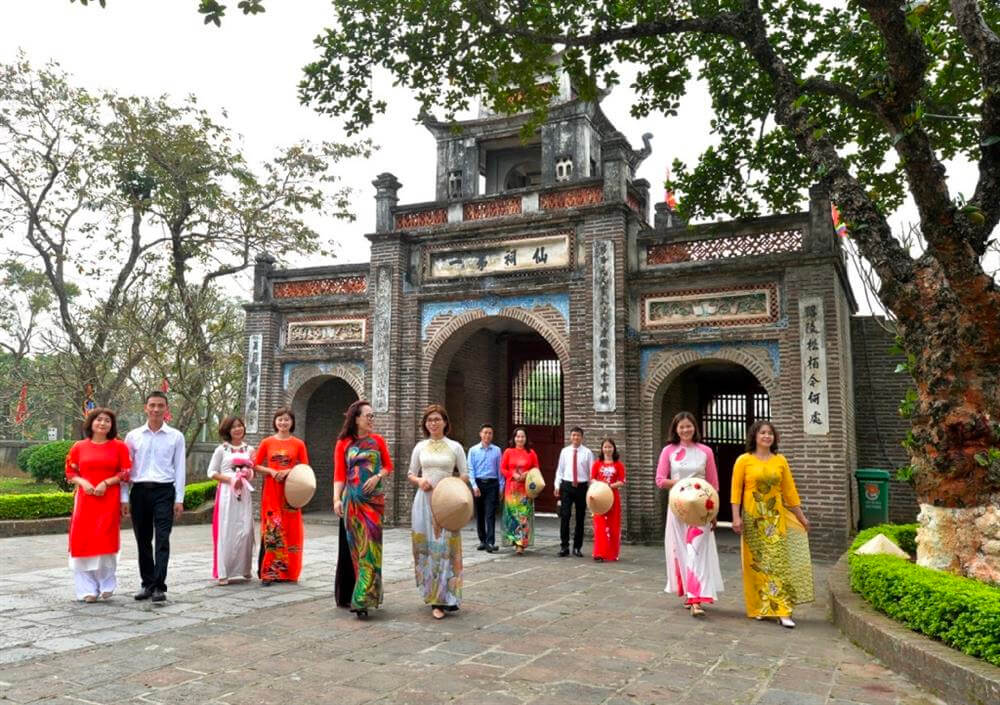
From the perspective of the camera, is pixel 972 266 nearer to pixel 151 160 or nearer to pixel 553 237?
pixel 553 237

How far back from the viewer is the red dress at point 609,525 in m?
9.32

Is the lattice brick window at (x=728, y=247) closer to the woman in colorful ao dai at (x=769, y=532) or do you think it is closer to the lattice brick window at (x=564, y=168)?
the lattice brick window at (x=564, y=168)

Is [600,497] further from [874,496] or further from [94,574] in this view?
[94,574]

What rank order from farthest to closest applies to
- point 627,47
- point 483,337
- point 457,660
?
point 483,337 < point 627,47 < point 457,660

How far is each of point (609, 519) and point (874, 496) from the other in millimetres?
4468

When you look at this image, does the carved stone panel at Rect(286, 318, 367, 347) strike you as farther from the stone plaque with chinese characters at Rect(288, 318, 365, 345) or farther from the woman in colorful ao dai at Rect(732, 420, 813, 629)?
the woman in colorful ao dai at Rect(732, 420, 813, 629)

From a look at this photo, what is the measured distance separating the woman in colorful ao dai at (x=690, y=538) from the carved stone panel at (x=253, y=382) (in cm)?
987

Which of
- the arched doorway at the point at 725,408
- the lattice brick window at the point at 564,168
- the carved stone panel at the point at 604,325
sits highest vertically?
the lattice brick window at the point at 564,168

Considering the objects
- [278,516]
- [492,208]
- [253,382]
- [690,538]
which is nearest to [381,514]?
[278,516]

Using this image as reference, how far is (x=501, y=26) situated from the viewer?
8.32m

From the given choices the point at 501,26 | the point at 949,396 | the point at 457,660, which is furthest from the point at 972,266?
the point at 501,26

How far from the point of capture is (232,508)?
23.9 ft

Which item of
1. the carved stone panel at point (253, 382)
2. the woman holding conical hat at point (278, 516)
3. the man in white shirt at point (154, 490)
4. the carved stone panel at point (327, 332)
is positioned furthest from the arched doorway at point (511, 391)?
the man in white shirt at point (154, 490)

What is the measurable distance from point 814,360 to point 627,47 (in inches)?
191
